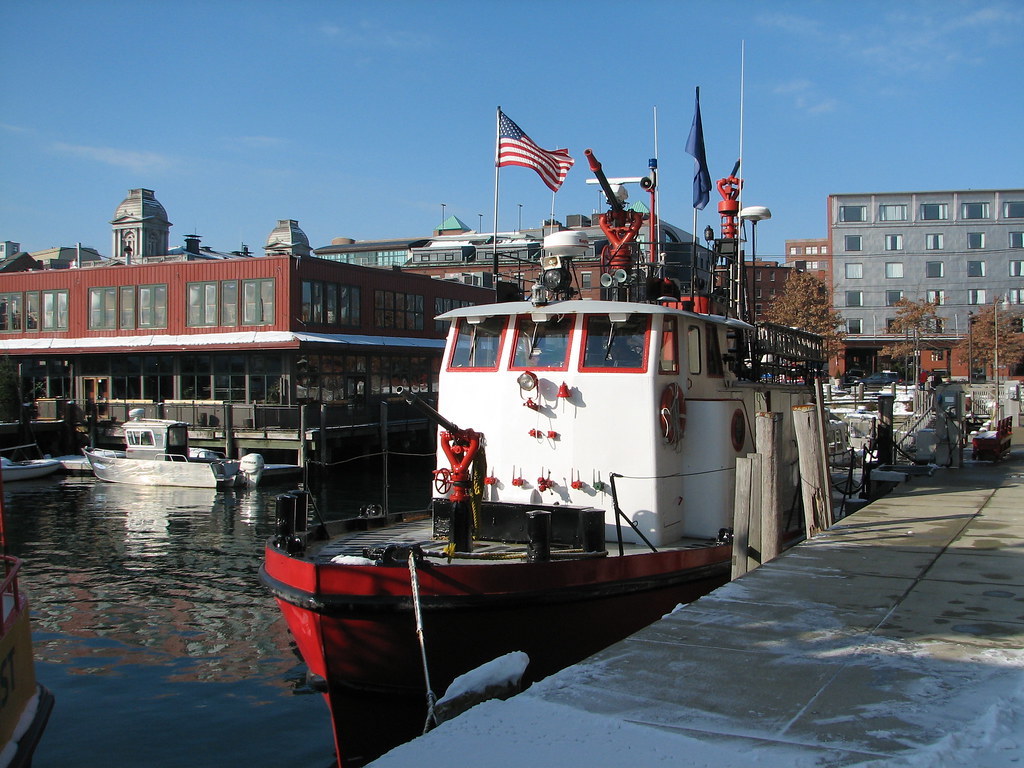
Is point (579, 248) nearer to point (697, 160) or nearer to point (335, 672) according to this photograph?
point (697, 160)

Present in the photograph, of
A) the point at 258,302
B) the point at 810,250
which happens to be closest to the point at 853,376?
the point at 258,302

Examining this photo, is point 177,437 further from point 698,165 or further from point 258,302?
point 698,165

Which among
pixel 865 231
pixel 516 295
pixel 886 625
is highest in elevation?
pixel 865 231

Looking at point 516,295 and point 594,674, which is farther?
point 516,295

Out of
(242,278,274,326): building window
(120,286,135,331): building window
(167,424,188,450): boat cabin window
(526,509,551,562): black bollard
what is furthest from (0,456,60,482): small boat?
(526,509,551,562): black bollard

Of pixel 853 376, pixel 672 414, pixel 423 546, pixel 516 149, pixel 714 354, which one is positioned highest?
pixel 516 149

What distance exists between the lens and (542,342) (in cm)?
1109

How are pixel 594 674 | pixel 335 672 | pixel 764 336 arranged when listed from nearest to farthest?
pixel 594 674 < pixel 335 672 < pixel 764 336

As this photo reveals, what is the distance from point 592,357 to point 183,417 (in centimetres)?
2645

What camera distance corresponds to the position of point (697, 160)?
16266 mm

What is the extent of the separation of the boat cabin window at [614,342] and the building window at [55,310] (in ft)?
114

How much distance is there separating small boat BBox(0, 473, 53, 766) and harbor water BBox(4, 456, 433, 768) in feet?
2.42

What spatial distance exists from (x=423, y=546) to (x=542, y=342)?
2.97 meters

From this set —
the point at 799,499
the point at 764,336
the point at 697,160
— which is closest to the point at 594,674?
the point at 799,499
